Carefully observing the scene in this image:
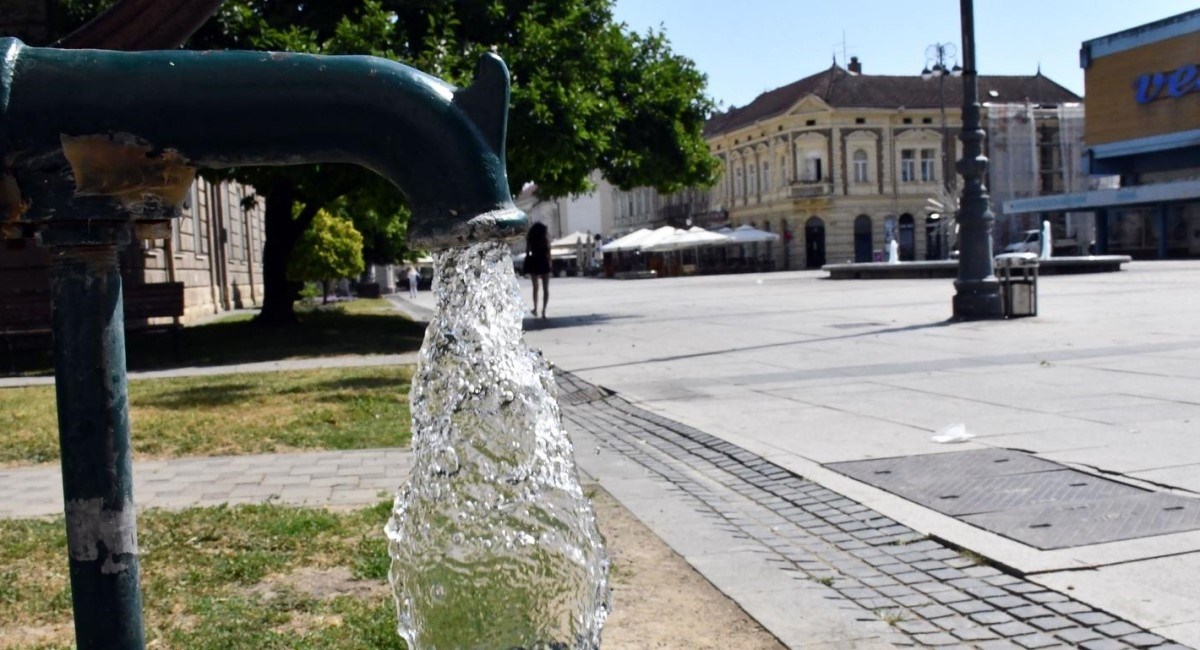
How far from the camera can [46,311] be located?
50.3 ft

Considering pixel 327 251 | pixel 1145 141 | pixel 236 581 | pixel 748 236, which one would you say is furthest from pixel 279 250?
pixel 1145 141

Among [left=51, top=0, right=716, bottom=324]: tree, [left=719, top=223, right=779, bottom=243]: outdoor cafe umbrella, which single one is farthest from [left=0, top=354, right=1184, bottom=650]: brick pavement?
[left=719, top=223, right=779, bottom=243]: outdoor cafe umbrella

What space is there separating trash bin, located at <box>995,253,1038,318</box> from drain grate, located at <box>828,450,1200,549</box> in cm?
949

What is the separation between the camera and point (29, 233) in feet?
6.81

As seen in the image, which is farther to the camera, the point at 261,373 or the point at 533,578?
the point at 261,373

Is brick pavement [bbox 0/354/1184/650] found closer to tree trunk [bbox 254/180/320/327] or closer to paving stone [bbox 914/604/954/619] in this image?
paving stone [bbox 914/604/954/619]

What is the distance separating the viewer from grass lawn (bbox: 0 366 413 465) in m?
7.73

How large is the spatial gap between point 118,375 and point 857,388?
314 inches

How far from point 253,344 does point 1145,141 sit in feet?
160

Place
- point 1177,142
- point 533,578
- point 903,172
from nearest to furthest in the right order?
point 533,578 → point 1177,142 → point 903,172

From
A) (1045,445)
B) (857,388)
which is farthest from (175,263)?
(1045,445)

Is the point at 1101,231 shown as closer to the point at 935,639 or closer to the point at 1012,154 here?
the point at 1012,154

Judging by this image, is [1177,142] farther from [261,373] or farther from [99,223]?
[99,223]

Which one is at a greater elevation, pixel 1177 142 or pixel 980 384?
pixel 1177 142
